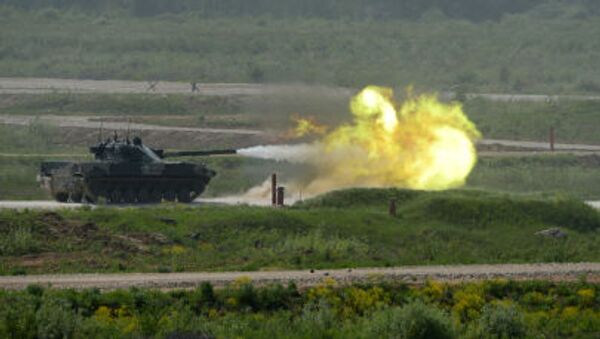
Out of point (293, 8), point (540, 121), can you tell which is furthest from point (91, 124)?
point (293, 8)

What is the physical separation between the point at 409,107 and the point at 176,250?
22.0m

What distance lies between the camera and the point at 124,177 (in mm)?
66000

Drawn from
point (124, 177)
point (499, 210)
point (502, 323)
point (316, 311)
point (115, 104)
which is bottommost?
point (502, 323)

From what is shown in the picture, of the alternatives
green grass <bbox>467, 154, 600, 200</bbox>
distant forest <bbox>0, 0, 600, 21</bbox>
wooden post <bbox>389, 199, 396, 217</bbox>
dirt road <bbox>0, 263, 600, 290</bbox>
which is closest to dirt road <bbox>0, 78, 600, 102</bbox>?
green grass <bbox>467, 154, 600, 200</bbox>

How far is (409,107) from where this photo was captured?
69188 millimetres

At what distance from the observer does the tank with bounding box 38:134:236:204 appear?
215 ft

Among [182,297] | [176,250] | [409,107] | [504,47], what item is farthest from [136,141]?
[504,47]

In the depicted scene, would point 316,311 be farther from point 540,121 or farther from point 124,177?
point 540,121

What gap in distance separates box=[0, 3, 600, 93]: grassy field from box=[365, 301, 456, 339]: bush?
7121 cm

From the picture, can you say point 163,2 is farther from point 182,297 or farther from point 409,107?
point 182,297

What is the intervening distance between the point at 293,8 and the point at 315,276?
109873mm

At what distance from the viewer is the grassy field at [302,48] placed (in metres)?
121

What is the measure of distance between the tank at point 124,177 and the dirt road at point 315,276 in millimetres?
21481

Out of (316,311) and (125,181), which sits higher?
(125,181)
